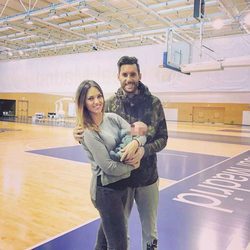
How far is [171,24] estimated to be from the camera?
11.9 m

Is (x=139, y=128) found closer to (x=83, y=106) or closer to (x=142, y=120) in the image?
(x=142, y=120)

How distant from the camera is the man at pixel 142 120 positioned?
5.47ft

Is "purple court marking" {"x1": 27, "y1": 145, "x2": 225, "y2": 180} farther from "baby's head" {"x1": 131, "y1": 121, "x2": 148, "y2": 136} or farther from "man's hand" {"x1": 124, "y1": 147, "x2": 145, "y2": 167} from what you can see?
"man's hand" {"x1": 124, "y1": 147, "x2": 145, "y2": 167}

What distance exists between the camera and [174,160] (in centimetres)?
691

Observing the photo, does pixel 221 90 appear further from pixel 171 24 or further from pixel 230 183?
pixel 230 183

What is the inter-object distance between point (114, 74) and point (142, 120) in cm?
1137

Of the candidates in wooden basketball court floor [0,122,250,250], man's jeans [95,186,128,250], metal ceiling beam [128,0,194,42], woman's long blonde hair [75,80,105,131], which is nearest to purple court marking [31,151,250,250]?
wooden basketball court floor [0,122,250,250]

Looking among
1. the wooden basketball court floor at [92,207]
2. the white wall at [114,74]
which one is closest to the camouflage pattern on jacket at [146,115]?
the wooden basketball court floor at [92,207]

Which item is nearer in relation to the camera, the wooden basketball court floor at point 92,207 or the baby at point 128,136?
the baby at point 128,136

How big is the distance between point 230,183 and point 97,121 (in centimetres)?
381

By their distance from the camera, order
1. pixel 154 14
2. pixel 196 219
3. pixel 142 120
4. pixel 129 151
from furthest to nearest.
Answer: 1. pixel 154 14
2. pixel 196 219
3. pixel 142 120
4. pixel 129 151

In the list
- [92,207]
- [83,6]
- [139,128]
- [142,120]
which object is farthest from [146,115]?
[83,6]

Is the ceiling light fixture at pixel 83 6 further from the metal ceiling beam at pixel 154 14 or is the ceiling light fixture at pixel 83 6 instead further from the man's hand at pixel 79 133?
the man's hand at pixel 79 133

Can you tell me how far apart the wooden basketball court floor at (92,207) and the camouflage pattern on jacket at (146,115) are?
1054 millimetres
